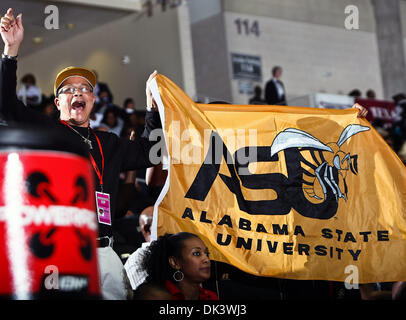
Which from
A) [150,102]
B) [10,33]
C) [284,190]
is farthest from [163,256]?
[10,33]

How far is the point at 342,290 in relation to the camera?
5117 mm

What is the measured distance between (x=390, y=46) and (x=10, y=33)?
17568 mm

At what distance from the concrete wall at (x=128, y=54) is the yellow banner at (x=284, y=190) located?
974cm

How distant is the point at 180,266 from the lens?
3900 mm

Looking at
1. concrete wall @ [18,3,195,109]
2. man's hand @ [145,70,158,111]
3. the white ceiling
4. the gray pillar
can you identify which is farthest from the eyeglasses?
the gray pillar

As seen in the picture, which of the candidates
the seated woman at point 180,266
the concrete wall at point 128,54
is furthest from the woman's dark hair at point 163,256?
the concrete wall at point 128,54

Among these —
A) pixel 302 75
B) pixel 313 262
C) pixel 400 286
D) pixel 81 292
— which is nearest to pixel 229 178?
pixel 313 262

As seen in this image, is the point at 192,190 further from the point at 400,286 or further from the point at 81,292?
the point at 81,292

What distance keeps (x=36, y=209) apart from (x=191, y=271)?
2.41 meters

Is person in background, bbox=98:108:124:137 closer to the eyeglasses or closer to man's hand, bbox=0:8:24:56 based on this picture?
the eyeglasses

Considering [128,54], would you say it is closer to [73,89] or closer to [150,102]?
[150,102]

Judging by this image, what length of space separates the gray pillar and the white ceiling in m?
7.73

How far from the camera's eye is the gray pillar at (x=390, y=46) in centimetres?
1875

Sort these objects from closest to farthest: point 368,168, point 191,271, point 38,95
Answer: point 191,271, point 368,168, point 38,95
